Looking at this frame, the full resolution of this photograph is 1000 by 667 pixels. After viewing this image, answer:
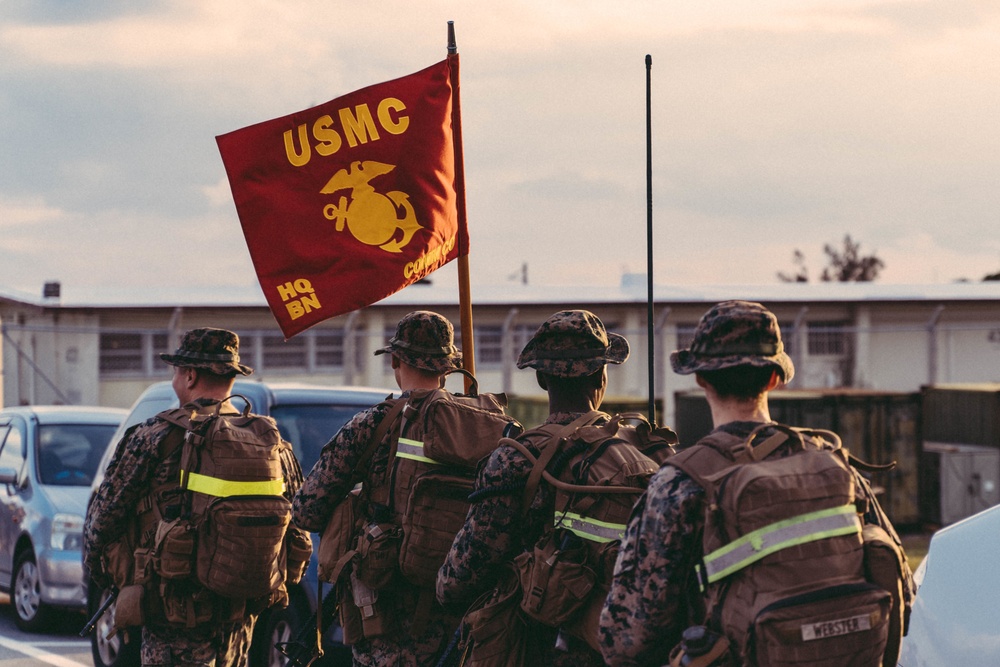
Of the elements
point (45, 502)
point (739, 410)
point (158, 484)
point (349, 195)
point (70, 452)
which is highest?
point (349, 195)

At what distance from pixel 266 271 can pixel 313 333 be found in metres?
20.8

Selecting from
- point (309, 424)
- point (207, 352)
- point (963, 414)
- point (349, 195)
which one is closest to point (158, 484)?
point (207, 352)

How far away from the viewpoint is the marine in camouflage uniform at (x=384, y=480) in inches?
187

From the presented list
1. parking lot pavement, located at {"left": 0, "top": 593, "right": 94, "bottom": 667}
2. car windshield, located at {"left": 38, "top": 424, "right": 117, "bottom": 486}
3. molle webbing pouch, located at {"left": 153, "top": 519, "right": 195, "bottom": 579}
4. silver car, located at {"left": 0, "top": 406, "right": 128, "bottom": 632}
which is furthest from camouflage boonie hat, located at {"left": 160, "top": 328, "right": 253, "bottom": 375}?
car windshield, located at {"left": 38, "top": 424, "right": 117, "bottom": 486}

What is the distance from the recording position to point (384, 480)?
4.81 meters

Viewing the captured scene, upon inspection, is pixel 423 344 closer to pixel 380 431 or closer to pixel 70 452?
pixel 380 431

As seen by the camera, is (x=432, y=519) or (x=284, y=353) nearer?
(x=432, y=519)

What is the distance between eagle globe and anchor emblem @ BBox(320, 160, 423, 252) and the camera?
232 inches

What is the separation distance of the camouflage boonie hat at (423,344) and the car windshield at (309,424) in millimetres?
2732

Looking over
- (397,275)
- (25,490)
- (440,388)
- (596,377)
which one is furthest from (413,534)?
(25,490)

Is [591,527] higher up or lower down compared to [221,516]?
higher up

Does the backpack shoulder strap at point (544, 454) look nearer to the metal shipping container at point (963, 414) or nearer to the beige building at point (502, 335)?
the metal shipping container at point (963, 414)

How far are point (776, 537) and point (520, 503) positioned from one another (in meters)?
1.19

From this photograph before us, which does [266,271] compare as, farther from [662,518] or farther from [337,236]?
[662,518]
